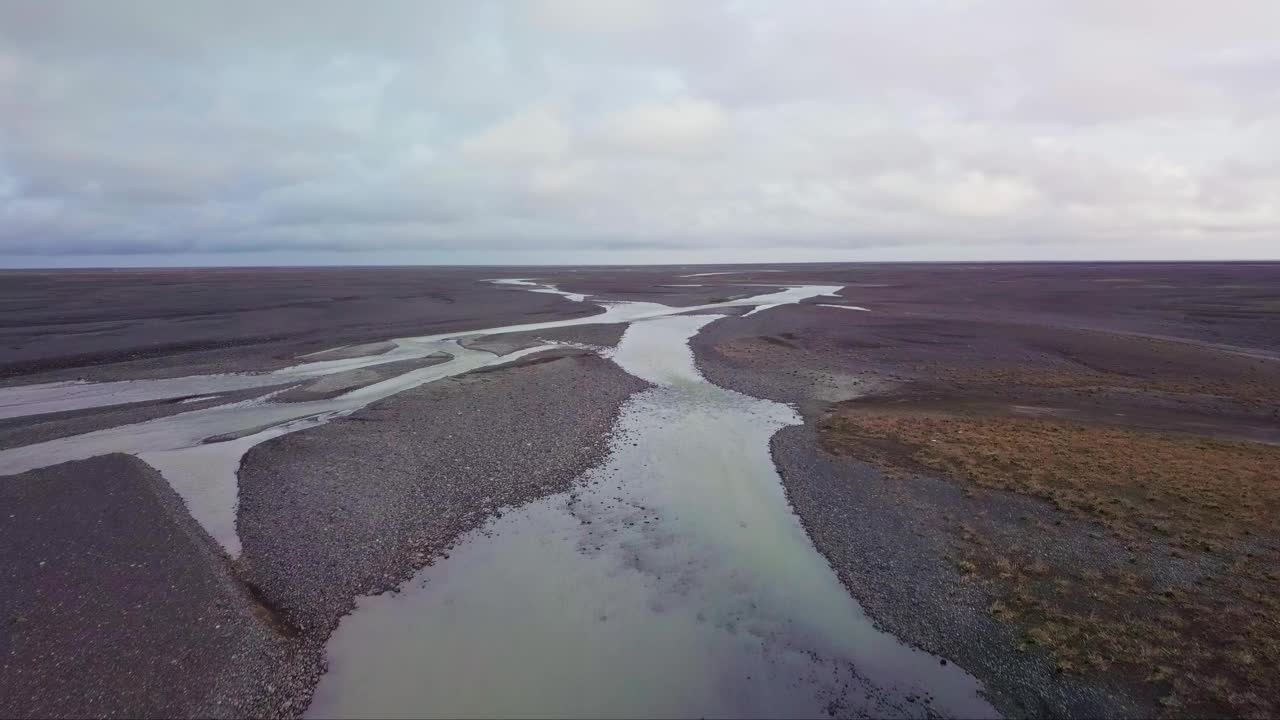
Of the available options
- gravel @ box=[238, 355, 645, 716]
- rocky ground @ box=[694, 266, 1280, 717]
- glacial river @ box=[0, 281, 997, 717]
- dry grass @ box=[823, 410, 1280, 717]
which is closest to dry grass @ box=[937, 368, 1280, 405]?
rocky ground @ box=[694, 266, 1280, 717]

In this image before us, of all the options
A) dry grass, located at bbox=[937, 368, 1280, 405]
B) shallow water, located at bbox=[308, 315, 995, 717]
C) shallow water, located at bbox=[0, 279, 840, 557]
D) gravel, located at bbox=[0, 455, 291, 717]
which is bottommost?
shallow water, located at bbox=[308, 315, 995, 717]

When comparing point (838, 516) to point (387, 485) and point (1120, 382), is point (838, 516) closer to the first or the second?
point (387, 485)

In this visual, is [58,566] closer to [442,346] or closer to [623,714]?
[623,714]

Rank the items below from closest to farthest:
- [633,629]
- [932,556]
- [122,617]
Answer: [122,617] < [633,629] < [932,556]

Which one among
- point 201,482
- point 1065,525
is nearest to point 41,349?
point 201,482

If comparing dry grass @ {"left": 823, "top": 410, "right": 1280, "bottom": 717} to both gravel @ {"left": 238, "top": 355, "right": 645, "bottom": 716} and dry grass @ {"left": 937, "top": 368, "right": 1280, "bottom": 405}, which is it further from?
gravel @ {"left": 238, "top": 355, "right": 645, "bottom": 716}

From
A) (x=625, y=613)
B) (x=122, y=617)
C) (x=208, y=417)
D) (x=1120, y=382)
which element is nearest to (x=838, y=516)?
(x=625, y=613)
